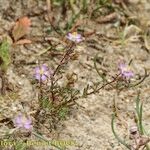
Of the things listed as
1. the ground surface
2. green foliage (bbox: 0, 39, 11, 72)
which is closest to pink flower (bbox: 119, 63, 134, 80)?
the ground surface

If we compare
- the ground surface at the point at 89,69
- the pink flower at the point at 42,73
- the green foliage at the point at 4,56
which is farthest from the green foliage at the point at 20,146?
the green foliage at the point at 4,56

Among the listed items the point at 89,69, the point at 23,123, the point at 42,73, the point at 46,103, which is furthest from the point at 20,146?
the point at 89,69

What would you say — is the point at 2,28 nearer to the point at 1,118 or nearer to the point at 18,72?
the point at 18,72

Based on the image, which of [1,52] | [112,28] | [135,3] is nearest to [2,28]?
[1,52]

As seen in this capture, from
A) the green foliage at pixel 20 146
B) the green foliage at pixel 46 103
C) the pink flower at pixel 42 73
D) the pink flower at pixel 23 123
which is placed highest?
the pink flower at pixel 42 73

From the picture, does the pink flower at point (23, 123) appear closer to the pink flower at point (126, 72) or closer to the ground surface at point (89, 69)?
the ground surface at point (89, 69)

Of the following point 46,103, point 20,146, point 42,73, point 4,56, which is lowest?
point 20,146

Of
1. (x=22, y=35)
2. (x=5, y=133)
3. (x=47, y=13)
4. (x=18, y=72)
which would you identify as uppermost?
(x=47, y=13)

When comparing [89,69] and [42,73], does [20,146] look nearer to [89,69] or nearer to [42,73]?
[42,73]
